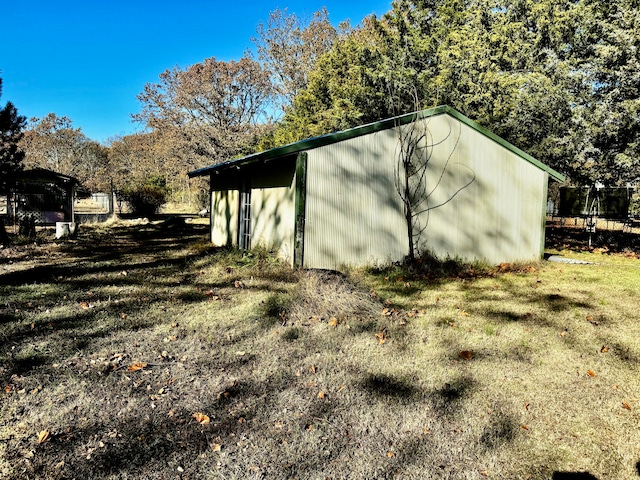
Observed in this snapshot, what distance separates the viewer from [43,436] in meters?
2.85

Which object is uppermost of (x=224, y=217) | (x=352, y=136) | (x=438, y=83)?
(x=438, y=83)

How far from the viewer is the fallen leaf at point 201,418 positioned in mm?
3104

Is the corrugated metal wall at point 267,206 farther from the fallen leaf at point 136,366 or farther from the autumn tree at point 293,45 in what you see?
the autumn tree at point 293,45

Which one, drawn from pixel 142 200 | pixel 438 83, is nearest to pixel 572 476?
pixel 438 83

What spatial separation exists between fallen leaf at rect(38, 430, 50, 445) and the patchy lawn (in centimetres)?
1

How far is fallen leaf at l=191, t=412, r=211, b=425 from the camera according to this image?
3.10 meters

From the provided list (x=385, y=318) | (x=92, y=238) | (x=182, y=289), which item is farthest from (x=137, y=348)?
(x=92, y=238)

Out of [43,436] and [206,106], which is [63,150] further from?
[43,436]

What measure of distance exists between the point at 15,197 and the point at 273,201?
53.7ft

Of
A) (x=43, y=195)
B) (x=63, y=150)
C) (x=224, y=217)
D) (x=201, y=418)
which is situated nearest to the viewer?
(x=201, y=418)

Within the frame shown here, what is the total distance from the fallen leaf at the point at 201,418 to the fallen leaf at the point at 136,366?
3.48 ft

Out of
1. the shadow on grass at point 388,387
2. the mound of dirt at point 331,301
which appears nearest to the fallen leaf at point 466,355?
the shadow on grass at point 388,387

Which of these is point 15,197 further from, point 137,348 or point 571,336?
point 571,336

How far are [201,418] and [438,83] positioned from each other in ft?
55.8
